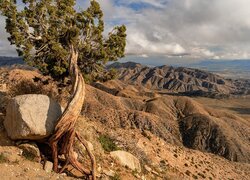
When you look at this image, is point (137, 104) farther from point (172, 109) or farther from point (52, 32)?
point (52, 32)

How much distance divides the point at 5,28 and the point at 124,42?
9.18 m

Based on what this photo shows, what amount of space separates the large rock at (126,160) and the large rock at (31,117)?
7242 mm

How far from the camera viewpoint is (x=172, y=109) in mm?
160250

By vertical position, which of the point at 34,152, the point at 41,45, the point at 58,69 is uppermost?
the point at 41,45

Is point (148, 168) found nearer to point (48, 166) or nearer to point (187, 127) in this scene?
point (48, 166)

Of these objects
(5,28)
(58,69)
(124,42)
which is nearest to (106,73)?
(124,42)

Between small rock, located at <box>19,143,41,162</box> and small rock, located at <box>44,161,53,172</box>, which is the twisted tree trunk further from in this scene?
small rock, located at <box>19,143,41,162</box>

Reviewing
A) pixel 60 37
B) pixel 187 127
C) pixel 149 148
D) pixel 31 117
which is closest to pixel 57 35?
pixel 60 37

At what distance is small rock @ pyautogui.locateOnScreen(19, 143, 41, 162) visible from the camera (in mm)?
15754

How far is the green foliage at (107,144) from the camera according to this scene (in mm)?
23062

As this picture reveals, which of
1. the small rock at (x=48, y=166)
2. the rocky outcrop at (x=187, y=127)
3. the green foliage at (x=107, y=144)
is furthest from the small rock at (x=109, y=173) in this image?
the rocky outcrop at (x=187, y=127)

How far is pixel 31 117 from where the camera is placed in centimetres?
1562

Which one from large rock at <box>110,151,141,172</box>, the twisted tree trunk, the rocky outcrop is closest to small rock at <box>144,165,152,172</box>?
large rock at <box>110,151,141,172</box>

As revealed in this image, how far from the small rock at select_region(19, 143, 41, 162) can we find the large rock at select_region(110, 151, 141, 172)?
24.1 feet
